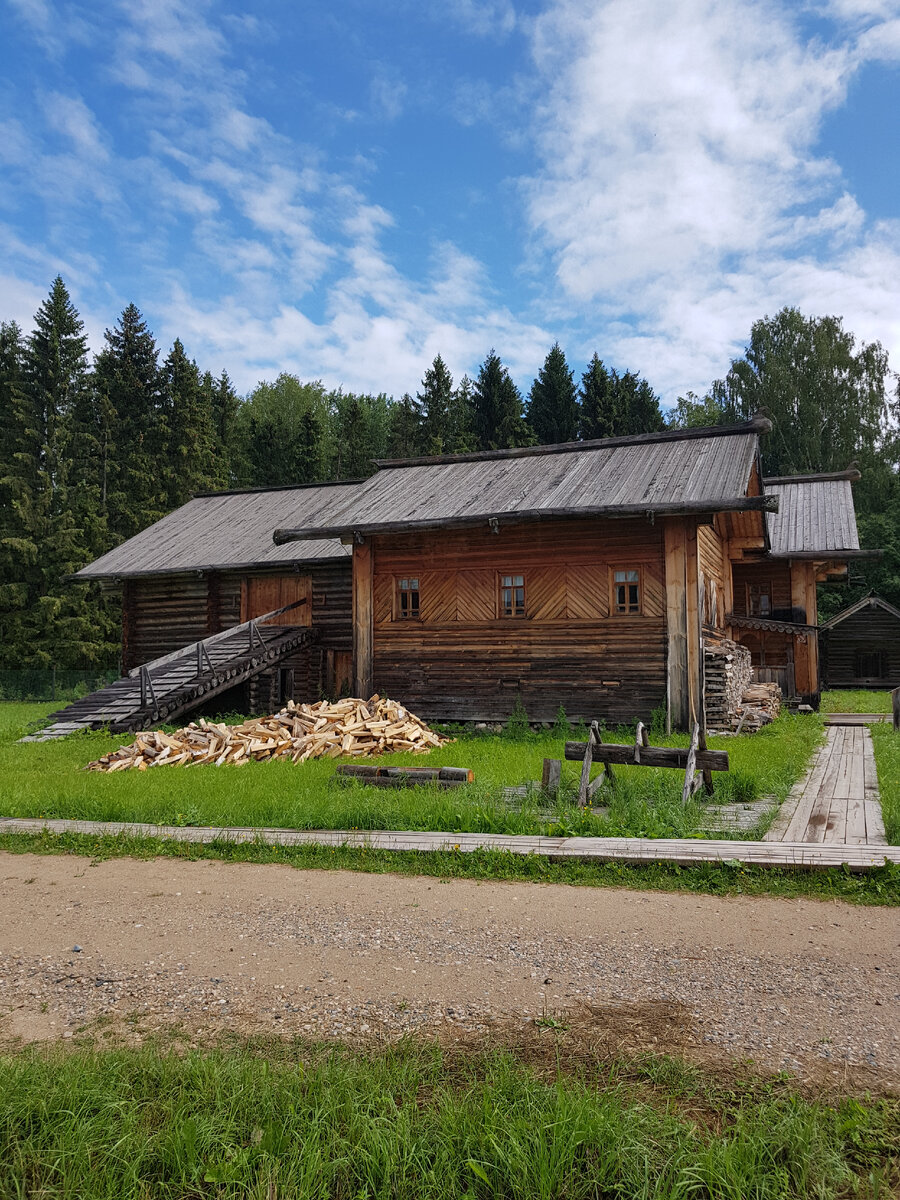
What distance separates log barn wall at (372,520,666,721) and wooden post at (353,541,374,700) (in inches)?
6.2

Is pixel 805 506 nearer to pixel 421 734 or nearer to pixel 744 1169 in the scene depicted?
pixel 421 734

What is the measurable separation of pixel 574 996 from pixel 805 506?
2800 centimetres

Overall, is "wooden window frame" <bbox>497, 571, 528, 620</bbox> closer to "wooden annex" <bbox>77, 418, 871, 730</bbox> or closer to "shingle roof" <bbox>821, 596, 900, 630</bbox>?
"wooden annex" <bbox>77, 418, 871, 730</bbox>

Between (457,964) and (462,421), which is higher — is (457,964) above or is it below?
below

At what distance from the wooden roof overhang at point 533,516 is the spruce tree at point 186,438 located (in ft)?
92.9

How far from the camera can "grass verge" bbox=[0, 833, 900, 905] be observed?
6492 mm

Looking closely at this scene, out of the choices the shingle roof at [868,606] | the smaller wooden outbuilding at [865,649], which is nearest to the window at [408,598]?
the shingle roof at [868,606]

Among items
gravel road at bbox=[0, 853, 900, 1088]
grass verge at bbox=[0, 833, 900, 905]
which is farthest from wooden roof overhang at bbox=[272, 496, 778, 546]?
gravel road at bbox=[0, 853, 900, 1088]

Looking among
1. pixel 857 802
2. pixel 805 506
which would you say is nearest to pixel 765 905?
pixel 857 802

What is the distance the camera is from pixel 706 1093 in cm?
344

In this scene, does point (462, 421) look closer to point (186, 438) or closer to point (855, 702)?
point (186, 438)

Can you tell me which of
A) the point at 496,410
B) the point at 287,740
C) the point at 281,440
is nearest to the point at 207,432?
the point at 281,440

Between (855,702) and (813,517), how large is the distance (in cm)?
644

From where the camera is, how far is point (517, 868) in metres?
7.27
